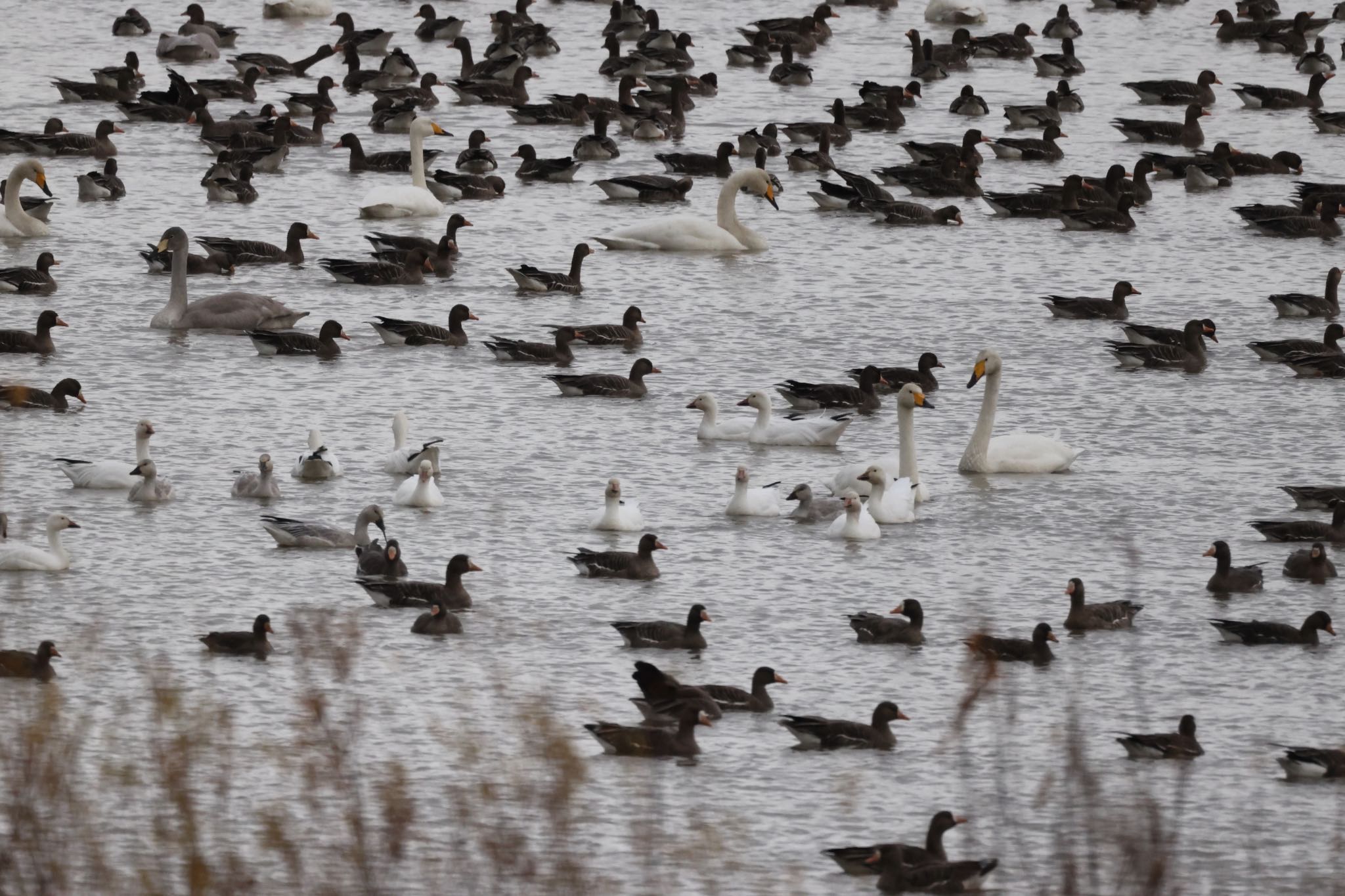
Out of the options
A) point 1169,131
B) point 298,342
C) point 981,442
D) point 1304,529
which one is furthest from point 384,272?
point 1169,131

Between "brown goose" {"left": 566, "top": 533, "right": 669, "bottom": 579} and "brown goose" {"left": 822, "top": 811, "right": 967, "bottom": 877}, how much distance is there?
4870 millimetres

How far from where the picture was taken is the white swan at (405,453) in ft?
58.2

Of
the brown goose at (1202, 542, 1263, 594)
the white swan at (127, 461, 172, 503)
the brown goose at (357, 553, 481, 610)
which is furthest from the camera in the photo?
the white swan at (127, 461, 172, 503)

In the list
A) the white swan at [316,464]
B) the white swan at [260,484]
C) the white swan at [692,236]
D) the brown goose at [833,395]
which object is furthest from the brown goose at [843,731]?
the white swan at [692,236]

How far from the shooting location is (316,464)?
58.0 ft

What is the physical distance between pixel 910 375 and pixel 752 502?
4761mm

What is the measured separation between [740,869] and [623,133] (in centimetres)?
2748

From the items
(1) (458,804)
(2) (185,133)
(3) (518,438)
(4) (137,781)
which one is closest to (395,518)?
(3) (518,438)

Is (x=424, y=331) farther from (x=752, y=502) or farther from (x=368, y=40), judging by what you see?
(x=368, y=40)

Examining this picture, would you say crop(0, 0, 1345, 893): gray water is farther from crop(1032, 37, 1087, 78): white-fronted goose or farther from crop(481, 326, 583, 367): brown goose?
crop(1032, 37, 1087, 78): white-fronted goose

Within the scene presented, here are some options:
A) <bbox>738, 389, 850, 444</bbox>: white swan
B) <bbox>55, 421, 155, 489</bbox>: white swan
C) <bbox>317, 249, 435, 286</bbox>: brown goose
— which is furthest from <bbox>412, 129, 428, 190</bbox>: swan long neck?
<bbox>55, 421, 155, 489</bbox>: white swan

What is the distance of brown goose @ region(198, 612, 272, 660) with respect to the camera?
13.4 metres

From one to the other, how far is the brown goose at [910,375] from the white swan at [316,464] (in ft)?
17.3

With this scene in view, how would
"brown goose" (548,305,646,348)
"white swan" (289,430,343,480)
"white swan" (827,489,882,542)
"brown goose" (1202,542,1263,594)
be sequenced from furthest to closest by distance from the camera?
"brown goose" (548,305,646,348) < "white swan" (289,430,343,480) < "white swan" (827,489,882,542) < "brown goose" (1202,542,1263,594)
